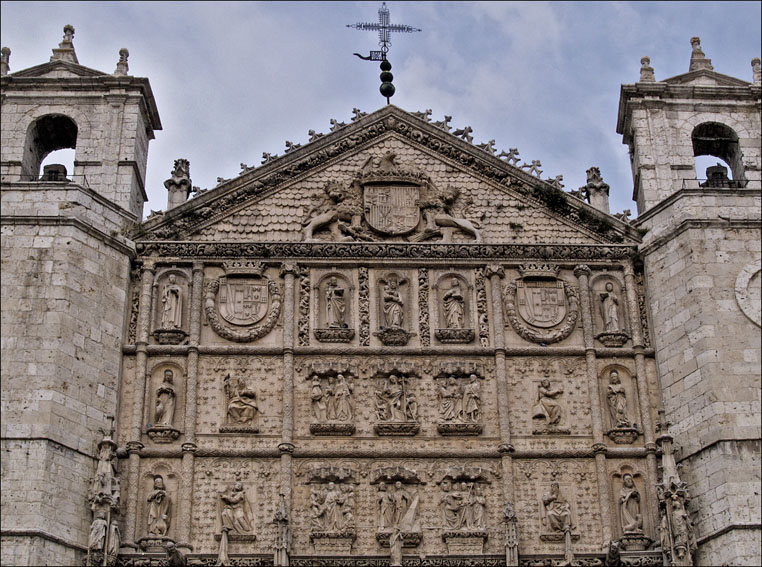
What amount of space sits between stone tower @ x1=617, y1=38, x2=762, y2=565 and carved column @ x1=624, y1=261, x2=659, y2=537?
24cm

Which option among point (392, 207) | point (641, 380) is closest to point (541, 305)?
point (641, 380)

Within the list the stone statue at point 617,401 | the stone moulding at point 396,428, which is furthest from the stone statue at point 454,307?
the stone statue at point 617,401

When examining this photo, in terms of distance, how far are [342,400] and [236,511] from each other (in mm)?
2208

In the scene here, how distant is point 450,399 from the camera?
2070cm

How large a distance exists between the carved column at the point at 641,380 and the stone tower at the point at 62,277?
24.7ft

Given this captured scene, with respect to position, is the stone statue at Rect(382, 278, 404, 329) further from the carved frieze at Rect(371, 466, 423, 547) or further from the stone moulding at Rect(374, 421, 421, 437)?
the carved frieze at Rect(371, 466, 423, 547)

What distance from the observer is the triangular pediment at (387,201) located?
72.7 feet

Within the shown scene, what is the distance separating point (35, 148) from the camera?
75.6 feet

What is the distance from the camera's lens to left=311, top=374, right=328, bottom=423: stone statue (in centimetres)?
2052

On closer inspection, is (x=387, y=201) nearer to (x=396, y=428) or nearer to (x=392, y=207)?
(x=392, y=207)

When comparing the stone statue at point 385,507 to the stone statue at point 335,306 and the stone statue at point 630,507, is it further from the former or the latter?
the stone statue at point 630,507

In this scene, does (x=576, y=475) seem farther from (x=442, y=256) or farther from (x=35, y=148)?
(x=35, y=148)

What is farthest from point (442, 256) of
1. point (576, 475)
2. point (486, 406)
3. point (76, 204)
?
point (76, 204)

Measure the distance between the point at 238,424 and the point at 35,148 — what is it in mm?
6067
